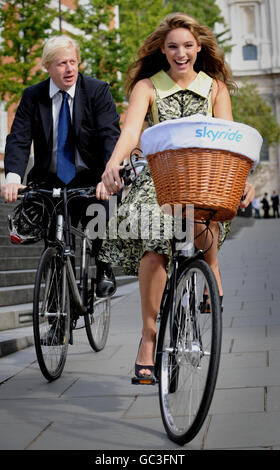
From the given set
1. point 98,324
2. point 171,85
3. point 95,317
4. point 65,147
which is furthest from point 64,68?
point 98,324

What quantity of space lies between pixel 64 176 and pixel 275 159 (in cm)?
6661

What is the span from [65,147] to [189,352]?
2200mm

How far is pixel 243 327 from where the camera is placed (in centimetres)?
688

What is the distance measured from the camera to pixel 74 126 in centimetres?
532

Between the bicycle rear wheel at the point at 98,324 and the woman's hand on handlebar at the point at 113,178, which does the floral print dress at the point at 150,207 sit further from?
the bicycle rear wheel at the point at 98,324

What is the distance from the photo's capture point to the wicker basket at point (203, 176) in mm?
3342

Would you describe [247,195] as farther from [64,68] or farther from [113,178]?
[64,68]

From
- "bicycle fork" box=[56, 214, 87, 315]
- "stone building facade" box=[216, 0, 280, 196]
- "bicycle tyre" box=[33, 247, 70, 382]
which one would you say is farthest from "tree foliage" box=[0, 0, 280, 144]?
"stone building facade" box=[216, 0, 280, 196]

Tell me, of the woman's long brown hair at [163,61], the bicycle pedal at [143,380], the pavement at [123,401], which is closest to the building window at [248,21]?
the pavement at [123,401]

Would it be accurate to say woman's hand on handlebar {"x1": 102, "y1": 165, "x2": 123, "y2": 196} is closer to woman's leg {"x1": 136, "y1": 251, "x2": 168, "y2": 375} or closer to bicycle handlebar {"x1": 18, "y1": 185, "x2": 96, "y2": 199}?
woman's leg {"x1": 136, "y1": 251, "x2": 168, "y2": 375}

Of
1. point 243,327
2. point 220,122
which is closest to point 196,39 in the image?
point 220,122

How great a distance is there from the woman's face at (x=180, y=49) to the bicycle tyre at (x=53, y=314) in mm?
1441

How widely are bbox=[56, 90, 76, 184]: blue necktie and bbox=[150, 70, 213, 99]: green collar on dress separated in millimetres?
1282
